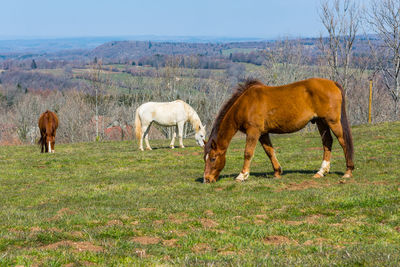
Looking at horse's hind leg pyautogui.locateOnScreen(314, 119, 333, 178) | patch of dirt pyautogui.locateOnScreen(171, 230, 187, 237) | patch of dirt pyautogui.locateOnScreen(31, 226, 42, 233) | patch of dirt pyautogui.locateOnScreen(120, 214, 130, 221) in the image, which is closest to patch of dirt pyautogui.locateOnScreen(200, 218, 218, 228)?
patch of dirt pyautogui.locateOnScreen(171, 230, 187, 237)

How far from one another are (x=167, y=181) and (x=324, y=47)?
32619 millimetres

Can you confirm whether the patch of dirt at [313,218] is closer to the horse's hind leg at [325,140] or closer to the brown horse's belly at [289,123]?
the brown horse's belly at [289,123]

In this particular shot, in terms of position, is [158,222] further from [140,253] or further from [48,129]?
[48,129]

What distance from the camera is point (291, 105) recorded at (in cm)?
1198

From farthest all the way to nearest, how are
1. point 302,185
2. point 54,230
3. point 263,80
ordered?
1. point 263,80
2. point 302,185
3. point 54,230

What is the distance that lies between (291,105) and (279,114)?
392mm

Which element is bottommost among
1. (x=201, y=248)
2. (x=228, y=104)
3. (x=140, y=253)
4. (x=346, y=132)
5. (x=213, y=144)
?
(x=201, y=248)

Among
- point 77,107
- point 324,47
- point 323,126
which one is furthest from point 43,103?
point 323,126

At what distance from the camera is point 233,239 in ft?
22.9

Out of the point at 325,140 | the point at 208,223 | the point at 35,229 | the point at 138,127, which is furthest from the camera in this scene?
the point at 138,127

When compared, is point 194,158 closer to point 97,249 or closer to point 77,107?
point 97,249

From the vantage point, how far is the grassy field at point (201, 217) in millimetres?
5953

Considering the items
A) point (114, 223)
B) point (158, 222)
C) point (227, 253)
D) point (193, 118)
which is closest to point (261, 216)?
point (158, 222)

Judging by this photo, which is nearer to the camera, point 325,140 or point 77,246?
point 77,246
